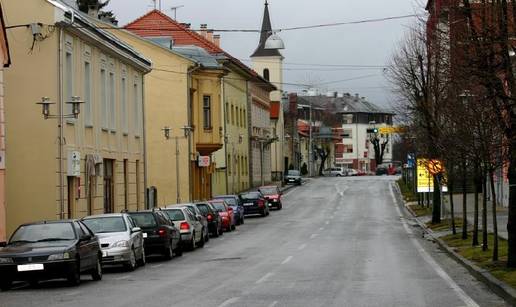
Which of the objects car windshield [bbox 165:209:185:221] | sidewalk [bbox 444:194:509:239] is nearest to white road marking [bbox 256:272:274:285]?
car windshield [bbox 165:209:185:221]

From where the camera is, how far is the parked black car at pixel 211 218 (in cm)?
4281

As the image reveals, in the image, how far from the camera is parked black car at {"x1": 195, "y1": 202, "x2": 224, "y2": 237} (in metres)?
42.8

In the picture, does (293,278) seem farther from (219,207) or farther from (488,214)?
(488,214)

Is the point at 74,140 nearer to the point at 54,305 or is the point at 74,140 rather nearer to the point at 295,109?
the point at 54,305

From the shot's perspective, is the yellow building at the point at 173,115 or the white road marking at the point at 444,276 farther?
the yellow building at the point at 173,115

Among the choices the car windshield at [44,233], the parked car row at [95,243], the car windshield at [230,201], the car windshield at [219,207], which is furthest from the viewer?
the car windshield at [230,201]

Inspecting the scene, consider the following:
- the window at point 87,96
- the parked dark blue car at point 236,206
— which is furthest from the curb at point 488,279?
the parked dark blue car at point 236,206

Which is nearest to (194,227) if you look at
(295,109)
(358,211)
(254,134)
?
(358,211)

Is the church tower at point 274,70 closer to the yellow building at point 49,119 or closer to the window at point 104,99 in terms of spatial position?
the window at point 104,99

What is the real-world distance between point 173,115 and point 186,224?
3100 centimetres

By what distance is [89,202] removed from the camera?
123 ft

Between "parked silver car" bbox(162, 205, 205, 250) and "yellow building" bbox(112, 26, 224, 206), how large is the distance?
25.6m

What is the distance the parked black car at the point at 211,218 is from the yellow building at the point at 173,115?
17.6 m

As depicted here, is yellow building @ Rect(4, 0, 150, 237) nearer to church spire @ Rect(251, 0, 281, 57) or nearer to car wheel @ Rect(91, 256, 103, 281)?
car wheel @ Rect(91, 256, 103, 281)
